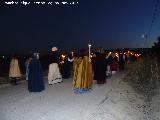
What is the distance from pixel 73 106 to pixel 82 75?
3.48 m

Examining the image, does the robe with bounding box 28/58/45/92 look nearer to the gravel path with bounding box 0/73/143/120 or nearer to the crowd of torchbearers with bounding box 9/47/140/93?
the crowd of torchbearers with bounding box 9/47/140/93

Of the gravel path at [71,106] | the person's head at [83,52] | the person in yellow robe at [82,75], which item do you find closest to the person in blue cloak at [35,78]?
the gravel path at [71,106]

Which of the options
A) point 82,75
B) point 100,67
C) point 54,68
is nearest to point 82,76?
point 82,75

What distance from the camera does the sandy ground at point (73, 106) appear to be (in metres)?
9.77

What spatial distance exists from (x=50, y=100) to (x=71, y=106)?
1590mm

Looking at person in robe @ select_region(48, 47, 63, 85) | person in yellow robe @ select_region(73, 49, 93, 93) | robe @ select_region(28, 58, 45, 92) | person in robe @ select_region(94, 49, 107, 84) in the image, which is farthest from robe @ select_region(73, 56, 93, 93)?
person in robe @ select_region(94, 49, 107, 84)

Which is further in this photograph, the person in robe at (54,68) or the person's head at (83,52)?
the person in robe at (54,68)

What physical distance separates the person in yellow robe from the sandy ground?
35 centimetres

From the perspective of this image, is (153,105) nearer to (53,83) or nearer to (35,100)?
(35,100)

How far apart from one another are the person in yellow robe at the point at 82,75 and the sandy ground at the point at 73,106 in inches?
13.8

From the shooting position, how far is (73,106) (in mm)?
11375

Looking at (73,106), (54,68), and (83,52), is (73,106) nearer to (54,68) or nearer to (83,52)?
(83,52)

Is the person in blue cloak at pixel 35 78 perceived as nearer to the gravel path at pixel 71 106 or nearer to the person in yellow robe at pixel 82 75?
the gravel path at pixel 71 106

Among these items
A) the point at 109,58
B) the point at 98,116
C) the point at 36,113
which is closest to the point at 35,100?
the point at 36,113
